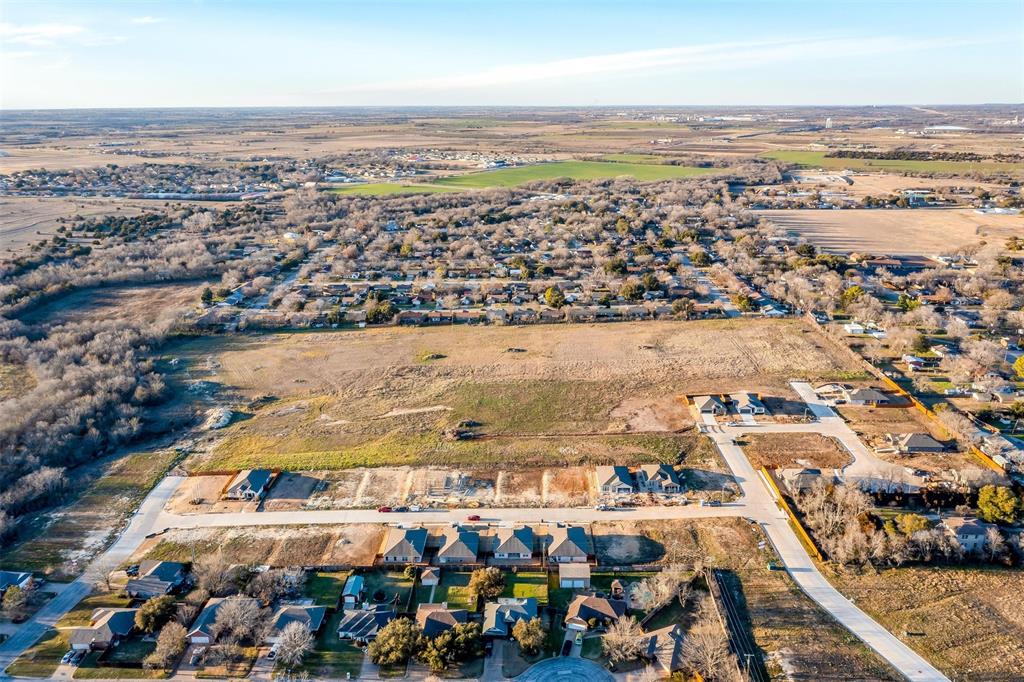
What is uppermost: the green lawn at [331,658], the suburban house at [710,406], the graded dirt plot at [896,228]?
the graded dirt plot at [896,228]

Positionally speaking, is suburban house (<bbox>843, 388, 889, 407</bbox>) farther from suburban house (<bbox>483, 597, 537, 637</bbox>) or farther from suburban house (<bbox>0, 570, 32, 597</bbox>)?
suburban house (<bbox>0, 570, 32, 597</bbox>)

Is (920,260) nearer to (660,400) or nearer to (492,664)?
(660,400)

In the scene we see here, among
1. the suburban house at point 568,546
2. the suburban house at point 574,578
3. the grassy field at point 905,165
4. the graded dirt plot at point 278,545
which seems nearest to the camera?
the suburban house at point 574,578

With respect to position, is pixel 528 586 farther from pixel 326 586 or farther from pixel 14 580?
pixel 14 580

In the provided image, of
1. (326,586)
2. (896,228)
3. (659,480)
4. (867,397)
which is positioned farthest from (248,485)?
(896,228)

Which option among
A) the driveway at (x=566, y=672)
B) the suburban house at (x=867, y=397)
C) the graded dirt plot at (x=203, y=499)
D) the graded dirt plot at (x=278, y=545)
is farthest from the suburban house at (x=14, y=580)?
the suburban house at (x=867, y=397)

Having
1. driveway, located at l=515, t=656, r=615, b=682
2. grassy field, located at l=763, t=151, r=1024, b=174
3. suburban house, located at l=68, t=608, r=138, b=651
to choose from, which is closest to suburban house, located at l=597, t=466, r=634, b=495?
driveway, located at l=515, t=656, r=615, b=682

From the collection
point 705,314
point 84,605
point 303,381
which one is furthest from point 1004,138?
point 84,605

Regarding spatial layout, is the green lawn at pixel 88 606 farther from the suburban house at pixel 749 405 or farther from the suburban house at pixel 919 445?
the suburban house at pixel 919 445
